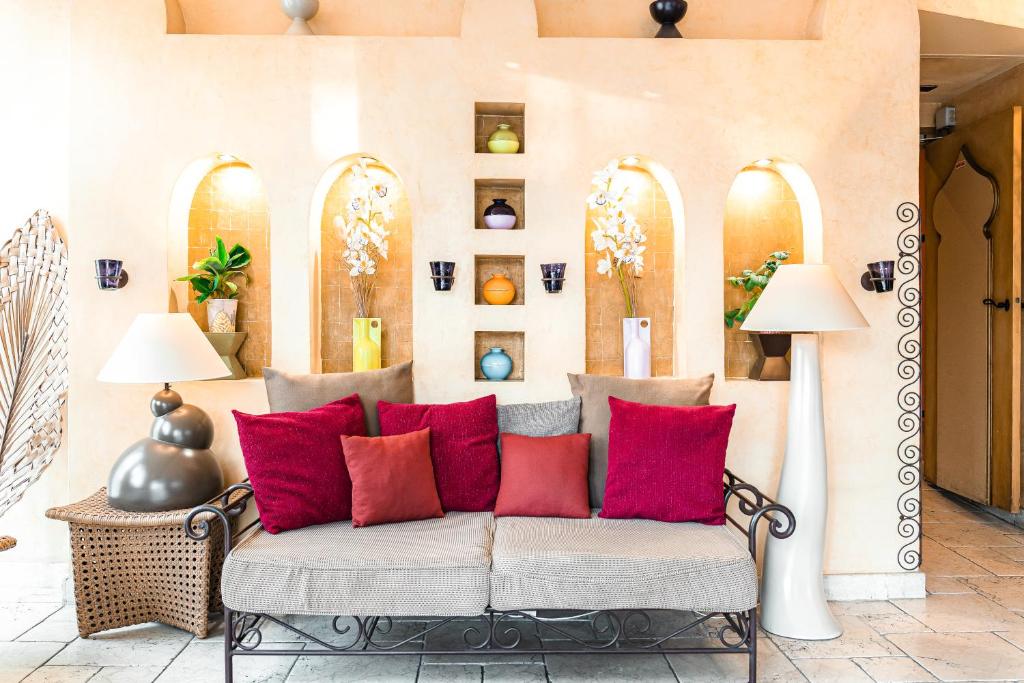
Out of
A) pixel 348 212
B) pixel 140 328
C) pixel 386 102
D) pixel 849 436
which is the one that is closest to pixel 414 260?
pixel 348 212

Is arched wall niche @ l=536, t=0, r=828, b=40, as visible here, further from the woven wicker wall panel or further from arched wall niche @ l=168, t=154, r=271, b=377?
the woven wicker wall panel

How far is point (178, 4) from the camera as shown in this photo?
3.68 metres

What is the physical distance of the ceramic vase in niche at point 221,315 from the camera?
362 cm

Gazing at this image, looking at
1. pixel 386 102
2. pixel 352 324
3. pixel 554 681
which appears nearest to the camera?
pixel 554 681

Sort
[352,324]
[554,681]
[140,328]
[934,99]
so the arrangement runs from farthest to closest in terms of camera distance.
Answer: [934,99]
[352,324]
[140,328]
[554,681]

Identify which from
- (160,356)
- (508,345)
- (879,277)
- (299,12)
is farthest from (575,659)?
(299,12)

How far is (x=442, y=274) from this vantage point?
11.2ft

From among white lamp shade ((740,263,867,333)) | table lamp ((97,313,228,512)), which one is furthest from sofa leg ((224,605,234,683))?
white lamp shade ((740,263,867,333))

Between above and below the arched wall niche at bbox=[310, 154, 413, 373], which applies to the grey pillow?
below

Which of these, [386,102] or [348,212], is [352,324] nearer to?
[348,212]

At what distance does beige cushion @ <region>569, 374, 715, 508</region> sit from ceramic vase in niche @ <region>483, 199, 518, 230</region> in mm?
903

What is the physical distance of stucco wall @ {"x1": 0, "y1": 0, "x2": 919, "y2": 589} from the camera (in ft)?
11.4

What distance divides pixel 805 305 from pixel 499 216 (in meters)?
1.51

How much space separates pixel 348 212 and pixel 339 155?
12.3 inches
